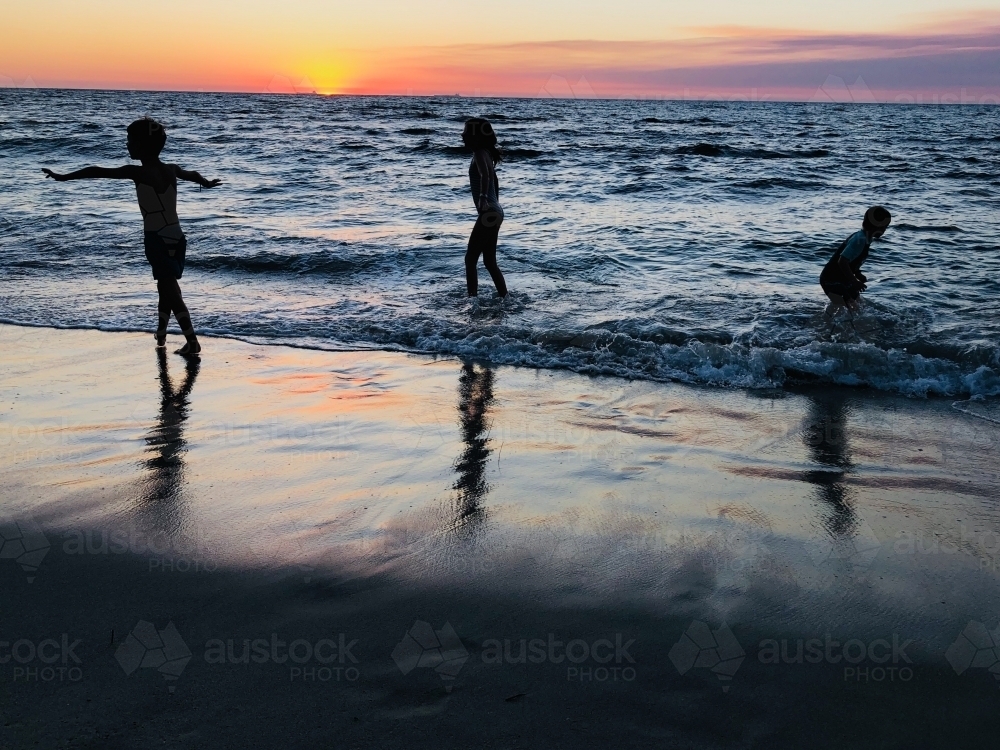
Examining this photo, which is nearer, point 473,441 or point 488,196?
point 473,441

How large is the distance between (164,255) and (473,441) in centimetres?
336

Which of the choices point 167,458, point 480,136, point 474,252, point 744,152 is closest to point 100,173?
point 167,458

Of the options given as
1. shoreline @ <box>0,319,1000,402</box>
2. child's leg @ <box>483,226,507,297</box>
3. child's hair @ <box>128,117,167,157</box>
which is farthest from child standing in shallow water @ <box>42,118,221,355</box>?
child's leg @ <box>483,226,507,297</box>

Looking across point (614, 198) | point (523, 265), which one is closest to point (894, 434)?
point (523, 265)

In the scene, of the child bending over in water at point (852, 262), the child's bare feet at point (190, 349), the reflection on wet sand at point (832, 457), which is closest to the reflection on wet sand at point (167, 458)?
the child's bare feet at point (190, 349)

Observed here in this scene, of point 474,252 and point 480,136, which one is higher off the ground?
point 480,136

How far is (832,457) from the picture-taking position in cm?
430

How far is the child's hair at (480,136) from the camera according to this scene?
7.50m

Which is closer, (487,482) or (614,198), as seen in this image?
(487,482)

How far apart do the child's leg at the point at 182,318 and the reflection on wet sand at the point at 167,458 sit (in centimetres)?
62

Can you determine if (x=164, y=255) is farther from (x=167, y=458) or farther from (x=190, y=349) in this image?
(x=167, y=458)

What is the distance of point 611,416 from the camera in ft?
16.4

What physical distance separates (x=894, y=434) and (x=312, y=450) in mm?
3326

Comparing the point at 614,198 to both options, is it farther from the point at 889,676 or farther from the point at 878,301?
the point at 889,676
